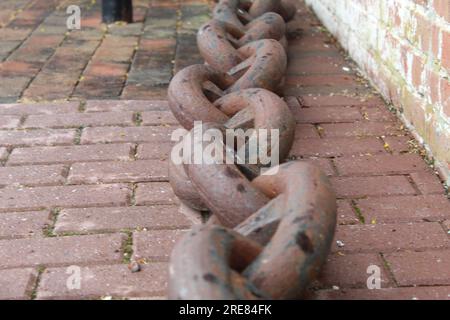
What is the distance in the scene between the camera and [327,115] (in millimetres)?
2998

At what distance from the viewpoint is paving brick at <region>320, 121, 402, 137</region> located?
281cm

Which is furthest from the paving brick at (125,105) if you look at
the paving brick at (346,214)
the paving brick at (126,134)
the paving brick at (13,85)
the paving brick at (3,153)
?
the paving brick at (346,214)

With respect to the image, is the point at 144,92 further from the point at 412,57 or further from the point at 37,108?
the point at 412,57

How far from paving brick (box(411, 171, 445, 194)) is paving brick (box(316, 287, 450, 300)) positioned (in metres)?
0.56

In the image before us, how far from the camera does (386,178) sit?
2.45 metres

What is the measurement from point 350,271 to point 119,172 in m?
0.88

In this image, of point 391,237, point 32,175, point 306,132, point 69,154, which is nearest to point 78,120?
point 69,154

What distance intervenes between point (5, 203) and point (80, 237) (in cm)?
33

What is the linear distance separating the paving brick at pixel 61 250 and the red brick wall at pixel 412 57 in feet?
3.42

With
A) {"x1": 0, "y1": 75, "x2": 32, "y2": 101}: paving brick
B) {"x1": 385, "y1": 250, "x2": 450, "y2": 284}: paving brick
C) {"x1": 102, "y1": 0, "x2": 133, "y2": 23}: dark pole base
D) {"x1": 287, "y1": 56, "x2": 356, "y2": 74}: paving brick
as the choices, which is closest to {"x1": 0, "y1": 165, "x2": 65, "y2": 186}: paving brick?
{"x1": 0, "y1": 75, "x2": 32, "y2": 101}: paving brick

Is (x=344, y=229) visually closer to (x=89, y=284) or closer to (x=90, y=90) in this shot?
(x=89, y=284)

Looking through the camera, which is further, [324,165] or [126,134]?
[126,134]

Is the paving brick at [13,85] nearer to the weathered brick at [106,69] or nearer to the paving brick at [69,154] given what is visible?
the weathered brick at [106,69]

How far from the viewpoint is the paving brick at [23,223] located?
2.11m
